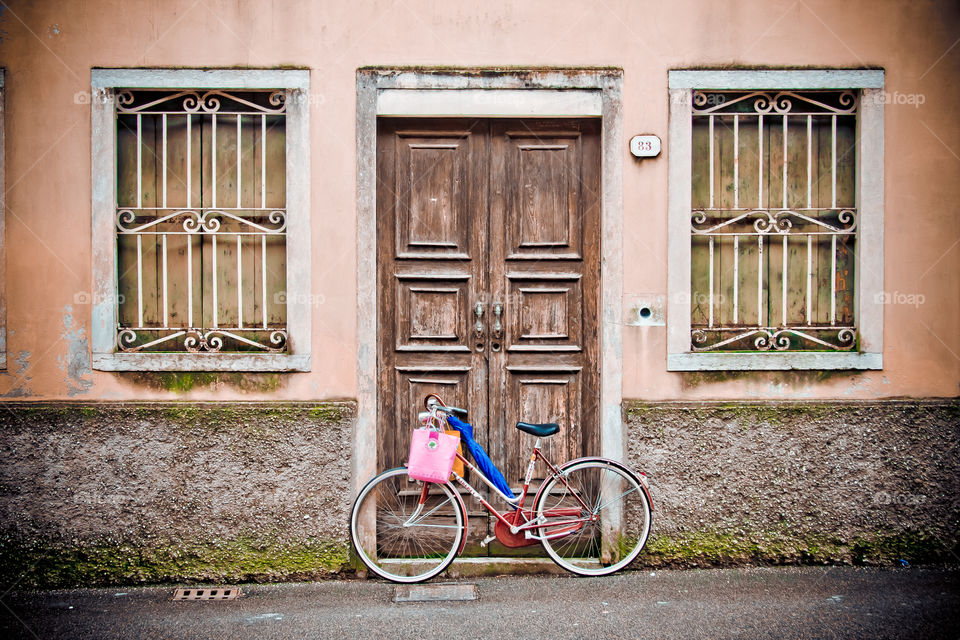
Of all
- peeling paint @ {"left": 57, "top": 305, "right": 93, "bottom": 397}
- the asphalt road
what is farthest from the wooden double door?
peeling paint @ {"left": 57, "top": 305, "right": 93, "bottom": 397}

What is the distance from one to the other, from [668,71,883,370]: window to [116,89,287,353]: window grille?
2761 millimetres

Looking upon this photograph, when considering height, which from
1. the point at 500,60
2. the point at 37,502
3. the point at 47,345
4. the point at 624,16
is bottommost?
the point at 37,502

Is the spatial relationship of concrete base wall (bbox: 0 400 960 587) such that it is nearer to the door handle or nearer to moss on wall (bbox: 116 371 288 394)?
moss on wall (bbox: 116 371 288 394)

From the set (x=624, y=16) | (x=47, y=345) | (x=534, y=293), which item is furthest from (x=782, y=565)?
(x=47, y=345)

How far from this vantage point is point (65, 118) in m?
4.46

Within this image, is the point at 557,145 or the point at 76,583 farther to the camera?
the point at 557,145

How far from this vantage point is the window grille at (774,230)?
4660mm

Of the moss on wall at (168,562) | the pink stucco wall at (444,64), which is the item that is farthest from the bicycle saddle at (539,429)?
the moss on wall at (168,562)

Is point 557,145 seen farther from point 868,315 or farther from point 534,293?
point 868,315

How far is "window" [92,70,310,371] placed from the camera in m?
4.57

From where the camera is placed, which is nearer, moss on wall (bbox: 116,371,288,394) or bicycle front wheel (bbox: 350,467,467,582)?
bicycle front wheel (bbox: 350,467,467,582)

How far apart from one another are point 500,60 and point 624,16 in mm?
843

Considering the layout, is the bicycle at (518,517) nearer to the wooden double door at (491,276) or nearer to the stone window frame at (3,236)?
the wooden double door at (491,276)

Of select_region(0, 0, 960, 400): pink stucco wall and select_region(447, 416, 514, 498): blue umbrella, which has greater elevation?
select_region(0, 0, 960, 400): pink stucco wall
